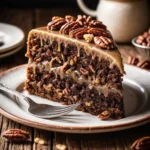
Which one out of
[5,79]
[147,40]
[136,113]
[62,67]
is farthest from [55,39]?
[147,40]

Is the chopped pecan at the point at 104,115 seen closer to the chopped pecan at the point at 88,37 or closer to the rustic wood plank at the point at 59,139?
the rustic wood plank at the point at 59,139

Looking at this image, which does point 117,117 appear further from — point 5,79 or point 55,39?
point 5,79

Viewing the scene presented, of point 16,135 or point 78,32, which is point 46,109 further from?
point 78,32

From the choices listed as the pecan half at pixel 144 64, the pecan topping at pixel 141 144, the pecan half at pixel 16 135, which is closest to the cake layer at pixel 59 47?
the pecan topping at pixel 141 144

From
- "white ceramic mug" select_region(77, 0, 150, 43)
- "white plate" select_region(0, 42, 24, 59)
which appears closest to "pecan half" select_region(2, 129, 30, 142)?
"white plate" select_region(0, 42, 24, 59)

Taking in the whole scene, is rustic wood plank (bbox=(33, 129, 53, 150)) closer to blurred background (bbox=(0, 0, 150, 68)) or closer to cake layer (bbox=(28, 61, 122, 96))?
cake layer (bbox=(28, 61, 122, 96))
